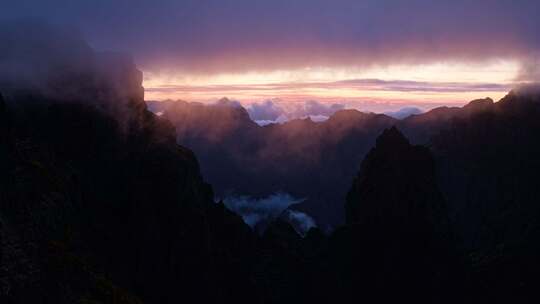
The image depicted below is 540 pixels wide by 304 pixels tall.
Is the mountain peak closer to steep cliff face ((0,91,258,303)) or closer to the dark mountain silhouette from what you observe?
the dark mountain silhouette

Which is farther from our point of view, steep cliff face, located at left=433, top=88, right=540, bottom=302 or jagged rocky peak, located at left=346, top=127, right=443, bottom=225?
jagged rocky peak, located at left=346, top=127, right=443, bottom=225

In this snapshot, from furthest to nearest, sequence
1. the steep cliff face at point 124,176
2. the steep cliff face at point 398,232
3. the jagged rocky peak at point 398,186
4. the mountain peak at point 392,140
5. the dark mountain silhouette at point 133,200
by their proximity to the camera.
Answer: the mountain peak at point 392,140 → the jagged rocky peak at point 398,186 → the steep cliff face at point 398,232 → the steep cliff face at point 124,176 → the dark mountain silhouette at point 133,200

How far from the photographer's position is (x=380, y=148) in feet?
486

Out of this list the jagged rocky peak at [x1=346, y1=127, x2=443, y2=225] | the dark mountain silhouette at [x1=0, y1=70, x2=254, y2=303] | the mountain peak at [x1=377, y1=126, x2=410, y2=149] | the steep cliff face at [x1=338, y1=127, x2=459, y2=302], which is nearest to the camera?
the dark mountain silhouette at [x1=0, y1=70, x2=254, y2=303]

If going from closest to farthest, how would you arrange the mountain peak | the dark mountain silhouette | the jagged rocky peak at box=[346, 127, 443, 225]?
the dark mountain silhouette → the jagged rocky peak at box=[346, 127, 443, 225] → the mountain peak

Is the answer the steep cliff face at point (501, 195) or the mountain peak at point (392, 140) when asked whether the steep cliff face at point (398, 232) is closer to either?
the mountain peak at point (392, 140)

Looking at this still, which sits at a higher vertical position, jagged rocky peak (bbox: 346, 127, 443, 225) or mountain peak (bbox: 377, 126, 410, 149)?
mountain peak (bbox: 377, 126, 410, 149)

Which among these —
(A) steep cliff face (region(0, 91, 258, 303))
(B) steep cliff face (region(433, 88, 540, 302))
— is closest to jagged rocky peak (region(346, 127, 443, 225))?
(B) steep cliff face (region(433, 88, 540, 302))

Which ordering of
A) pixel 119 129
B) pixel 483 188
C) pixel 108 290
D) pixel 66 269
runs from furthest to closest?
pixel 483 188 < pixel 119 129 < pixel 108 290 < pixel 66 269

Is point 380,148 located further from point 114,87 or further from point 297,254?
point 114,87

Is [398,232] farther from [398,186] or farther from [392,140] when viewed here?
[392,140]

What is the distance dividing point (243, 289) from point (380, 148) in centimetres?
5563

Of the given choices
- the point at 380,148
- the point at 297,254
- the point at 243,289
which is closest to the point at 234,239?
the point at 243,289

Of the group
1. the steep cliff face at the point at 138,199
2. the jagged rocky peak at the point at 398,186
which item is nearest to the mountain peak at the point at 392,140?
the jagged rocky peak at the point at 398,186
